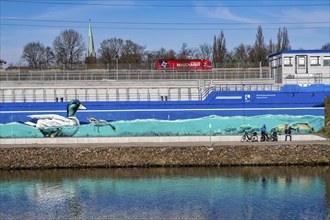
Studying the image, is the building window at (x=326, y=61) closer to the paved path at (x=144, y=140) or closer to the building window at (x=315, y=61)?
the building window at (x=315, y=61)

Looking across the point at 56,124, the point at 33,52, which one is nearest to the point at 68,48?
the point at 33,52

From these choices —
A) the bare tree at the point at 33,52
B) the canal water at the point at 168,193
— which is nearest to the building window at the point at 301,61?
the canal water at the point at 168,193

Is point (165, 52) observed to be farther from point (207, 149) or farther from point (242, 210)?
point (242, 210)

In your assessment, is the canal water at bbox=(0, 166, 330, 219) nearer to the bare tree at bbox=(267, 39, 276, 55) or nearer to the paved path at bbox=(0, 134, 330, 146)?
the paved path at bbox=(0, 134, 330, 146)

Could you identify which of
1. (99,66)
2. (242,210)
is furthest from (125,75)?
(242,210)

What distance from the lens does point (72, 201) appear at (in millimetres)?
23281

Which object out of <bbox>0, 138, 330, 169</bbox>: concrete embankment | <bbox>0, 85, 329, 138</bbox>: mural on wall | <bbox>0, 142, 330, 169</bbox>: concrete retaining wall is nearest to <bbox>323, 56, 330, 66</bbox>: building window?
<bbox>0, 85, 329, 138</bbox>: mural on wall

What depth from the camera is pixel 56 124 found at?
35.8 metres

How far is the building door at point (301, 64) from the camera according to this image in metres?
39.9

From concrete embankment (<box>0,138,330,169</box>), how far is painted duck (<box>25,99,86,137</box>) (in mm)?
4261

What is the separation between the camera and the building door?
3994 centimetres

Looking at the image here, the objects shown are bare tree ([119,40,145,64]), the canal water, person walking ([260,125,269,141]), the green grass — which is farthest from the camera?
bare tree ([119,40,145,64])

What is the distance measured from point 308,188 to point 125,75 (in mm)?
23678

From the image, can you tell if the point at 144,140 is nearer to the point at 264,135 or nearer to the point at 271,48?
the point at 264,135
